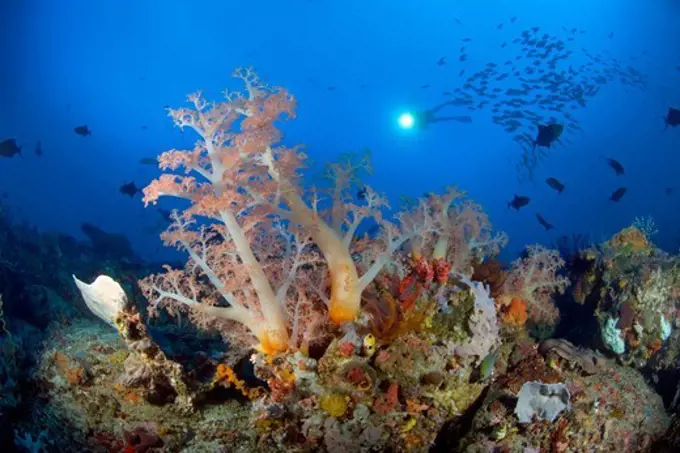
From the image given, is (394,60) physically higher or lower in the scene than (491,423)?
higher

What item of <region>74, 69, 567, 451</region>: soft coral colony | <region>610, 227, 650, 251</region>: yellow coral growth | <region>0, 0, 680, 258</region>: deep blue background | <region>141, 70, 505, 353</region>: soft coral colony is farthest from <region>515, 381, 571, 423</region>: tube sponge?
<region>0, 0, 680, 258</region>: deep blue background

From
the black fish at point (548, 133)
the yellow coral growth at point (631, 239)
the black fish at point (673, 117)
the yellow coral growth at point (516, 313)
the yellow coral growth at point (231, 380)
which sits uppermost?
the black fish at point (673, 117)

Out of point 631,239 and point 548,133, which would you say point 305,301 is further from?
point 548,133

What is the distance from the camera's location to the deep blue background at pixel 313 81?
39188mm

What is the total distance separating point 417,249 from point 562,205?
66.1 meters

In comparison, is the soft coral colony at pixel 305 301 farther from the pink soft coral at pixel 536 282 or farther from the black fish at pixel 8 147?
the black fish at pixel 8 147

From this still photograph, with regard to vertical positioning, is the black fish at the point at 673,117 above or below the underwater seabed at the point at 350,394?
above

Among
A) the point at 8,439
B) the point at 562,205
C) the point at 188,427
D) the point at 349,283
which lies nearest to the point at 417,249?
the point at 349,283

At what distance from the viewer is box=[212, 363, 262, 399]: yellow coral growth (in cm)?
492

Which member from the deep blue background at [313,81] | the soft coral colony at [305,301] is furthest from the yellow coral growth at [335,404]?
the deep blue background at [313,81]

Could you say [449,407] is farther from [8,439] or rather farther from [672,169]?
[672,169]

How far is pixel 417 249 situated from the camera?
21.5 ft

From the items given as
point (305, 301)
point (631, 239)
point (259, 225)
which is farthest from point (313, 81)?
point (305, 301)

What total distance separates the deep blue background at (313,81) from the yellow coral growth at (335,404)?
29.8m
